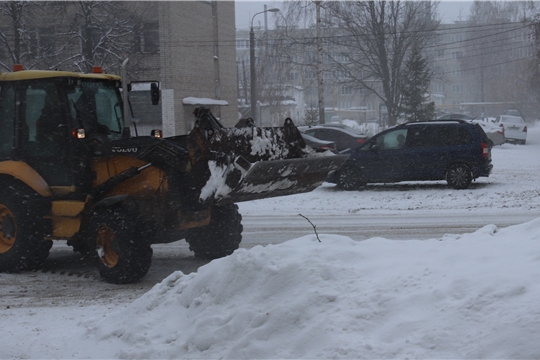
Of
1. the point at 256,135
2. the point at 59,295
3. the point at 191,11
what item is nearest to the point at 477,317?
the point at 256,135

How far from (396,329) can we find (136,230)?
4497 millimetres

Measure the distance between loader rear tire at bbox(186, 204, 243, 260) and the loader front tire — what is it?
1.33m

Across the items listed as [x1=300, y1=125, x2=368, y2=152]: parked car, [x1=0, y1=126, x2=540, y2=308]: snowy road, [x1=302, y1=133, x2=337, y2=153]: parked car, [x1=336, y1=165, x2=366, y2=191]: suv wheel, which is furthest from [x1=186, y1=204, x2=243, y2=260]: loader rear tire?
[x1=300, y1=125, x2=368, y2=152]: parked car

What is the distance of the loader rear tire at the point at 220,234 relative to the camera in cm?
972

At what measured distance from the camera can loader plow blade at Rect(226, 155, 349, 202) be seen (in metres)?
8.04

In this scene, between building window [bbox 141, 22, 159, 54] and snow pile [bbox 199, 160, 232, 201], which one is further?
building window [bbox 141, 22, 159, 54]

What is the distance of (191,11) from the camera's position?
40.4 metres

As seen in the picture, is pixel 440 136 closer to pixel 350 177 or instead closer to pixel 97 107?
pixel 350 177

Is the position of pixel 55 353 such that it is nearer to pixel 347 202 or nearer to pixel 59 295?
pixel 59 295

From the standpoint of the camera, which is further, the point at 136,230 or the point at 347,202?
the point at 347,202

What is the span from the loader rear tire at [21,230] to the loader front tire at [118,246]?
96cm

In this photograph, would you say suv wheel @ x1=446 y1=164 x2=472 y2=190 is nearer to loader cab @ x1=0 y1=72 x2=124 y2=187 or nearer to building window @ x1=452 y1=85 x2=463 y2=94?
loader cab @ x1=0 y1=72 x2=124 y2=187

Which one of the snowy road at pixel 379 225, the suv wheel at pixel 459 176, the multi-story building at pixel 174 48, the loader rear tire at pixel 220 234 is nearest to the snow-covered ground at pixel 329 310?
the loader rear tire at pixel 220 234

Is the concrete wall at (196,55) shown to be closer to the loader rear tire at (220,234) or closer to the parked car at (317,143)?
the parked car at (317,143)
